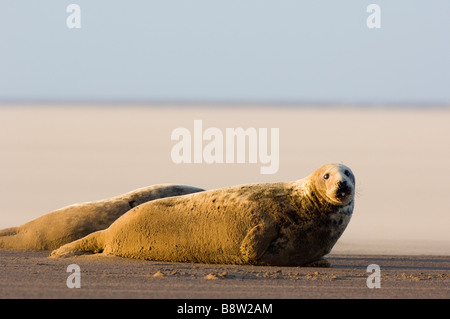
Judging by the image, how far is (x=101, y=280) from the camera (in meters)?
8.05

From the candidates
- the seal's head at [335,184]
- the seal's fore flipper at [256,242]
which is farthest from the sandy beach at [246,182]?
the seal's head at [335,184]

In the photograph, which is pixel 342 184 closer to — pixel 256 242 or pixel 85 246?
pixel 256 242

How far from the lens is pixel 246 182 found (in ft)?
59.3

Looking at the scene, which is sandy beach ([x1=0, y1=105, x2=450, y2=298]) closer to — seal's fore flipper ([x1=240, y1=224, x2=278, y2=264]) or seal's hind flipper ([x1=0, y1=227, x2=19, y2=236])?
seal's fore flipper ([x1=240, y1=224, x2=278, y2=264])

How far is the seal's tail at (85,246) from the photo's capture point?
10.4 metres

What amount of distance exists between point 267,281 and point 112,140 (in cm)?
2316

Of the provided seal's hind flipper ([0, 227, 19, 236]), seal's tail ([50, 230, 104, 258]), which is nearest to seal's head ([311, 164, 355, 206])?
seal's tail ([50, 230, 104, 258])

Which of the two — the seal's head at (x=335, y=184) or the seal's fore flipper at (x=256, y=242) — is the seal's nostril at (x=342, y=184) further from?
the seal's fore flipper at (x=256, y=242)

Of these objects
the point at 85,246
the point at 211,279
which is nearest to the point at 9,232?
the point at 85,246

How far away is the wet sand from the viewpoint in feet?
24.1

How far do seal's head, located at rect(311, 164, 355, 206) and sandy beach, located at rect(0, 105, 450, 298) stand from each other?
678 mm

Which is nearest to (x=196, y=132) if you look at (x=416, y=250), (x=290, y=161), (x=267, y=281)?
(x=290, y=161)

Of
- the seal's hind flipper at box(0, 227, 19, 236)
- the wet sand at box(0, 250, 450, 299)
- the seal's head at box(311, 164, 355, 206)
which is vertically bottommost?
the wet sand at box(0, 250, 450, 299)
